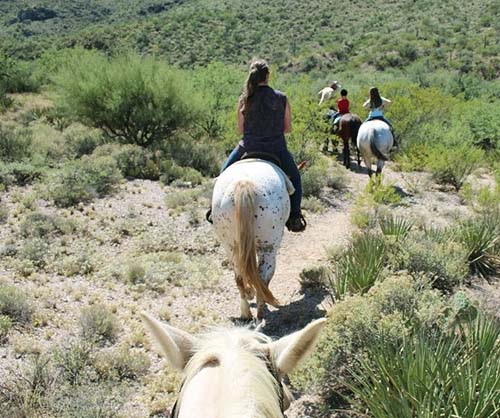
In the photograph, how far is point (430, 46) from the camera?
40.4 metres

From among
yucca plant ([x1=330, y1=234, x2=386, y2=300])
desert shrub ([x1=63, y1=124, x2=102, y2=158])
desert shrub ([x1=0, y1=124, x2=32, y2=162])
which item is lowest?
desert shrub ([x1=63, y1=124, x2=102, y2=158])

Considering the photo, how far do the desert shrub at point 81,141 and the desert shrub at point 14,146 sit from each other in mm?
1149

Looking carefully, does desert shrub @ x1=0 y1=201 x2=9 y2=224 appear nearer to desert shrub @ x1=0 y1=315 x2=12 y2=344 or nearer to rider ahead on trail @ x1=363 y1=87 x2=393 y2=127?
desert shrub @ x1=0 y1=315 x2=12 y2=344

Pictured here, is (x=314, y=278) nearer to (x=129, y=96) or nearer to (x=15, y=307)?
(x=15, y=307)

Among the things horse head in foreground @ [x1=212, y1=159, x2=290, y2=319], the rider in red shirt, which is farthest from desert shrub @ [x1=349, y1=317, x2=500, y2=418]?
the rider in red shirt

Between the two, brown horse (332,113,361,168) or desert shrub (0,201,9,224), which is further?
brown horse (332,113,361,168)

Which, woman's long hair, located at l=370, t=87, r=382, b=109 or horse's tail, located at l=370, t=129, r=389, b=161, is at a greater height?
woman's long hair, located at l=370, t=87, r=382, b=109

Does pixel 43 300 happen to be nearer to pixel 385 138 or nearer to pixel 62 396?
pixel 62 396

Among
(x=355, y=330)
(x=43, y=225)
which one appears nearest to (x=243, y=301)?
(x=355, y=330)

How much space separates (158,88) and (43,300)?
8.96 m

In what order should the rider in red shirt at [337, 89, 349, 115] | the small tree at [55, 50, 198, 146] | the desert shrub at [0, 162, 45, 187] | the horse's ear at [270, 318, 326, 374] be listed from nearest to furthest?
the horse's ear at [270, 318, 326, 374] → the desert shrub at [0, 162, 45, 187] → the small tree at [55, 50, 198, 146] → the rider in red shirt at [337, 89, 349, 115]

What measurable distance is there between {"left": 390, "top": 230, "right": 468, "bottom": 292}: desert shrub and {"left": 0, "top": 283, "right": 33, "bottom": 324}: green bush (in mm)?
4552

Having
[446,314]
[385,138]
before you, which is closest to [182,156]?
[385,138]

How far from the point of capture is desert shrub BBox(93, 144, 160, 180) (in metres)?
12.2
